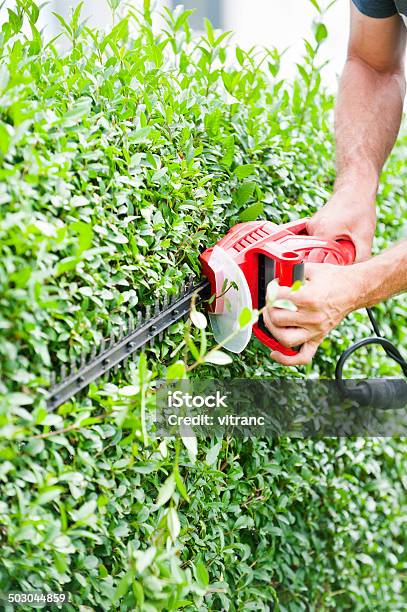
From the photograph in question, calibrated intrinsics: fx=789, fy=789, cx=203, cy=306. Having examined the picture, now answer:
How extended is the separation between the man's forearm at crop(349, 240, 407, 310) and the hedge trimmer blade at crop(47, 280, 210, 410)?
1.20ft

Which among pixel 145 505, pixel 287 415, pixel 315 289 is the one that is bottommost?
pixel 287 415

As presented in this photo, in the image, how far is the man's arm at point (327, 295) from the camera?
1795 mm

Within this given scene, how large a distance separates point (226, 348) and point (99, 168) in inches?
22.1

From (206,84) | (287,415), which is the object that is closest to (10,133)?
(206,84)

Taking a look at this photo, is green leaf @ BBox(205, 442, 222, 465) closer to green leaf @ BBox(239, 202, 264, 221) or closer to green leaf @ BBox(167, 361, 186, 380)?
green leaf @ BBox(167, 361, 186, 380)

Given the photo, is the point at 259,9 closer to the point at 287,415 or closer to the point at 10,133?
the point at 287,415

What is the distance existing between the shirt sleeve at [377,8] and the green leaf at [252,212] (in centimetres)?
78

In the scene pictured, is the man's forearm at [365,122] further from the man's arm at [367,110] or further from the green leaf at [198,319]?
the green leaf at [198,319]

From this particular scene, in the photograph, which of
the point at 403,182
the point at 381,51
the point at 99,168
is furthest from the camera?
the point at 403,182

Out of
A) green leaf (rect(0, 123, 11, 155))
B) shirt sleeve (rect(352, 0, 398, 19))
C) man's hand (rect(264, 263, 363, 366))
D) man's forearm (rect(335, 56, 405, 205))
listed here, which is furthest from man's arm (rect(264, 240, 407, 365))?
shirt sleeve (rect(352, 0, 398, 19))

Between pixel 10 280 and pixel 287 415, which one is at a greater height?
pixel 10 280

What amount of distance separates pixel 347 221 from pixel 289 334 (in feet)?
1.42

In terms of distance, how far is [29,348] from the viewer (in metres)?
1.40

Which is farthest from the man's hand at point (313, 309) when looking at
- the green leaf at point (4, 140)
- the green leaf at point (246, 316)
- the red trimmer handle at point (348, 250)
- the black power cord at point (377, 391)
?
the green leaf at point (4, 140)
